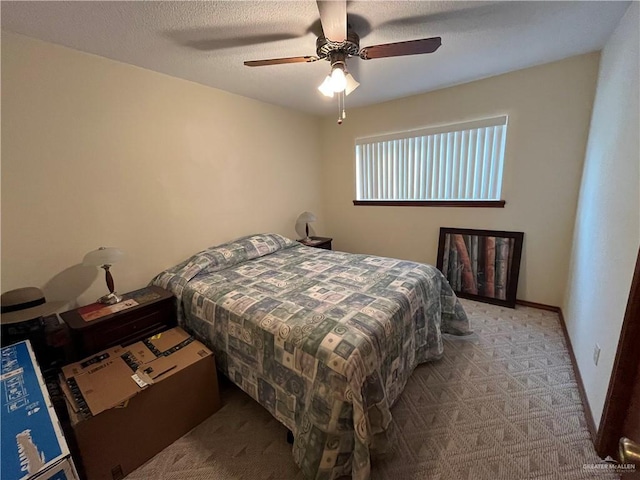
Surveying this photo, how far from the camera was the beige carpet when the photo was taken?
1.33 meters

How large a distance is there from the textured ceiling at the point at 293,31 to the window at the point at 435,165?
0.66m

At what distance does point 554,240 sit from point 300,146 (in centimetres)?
304

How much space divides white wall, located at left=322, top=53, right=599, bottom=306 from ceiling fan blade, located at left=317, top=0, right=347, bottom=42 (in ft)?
6.47

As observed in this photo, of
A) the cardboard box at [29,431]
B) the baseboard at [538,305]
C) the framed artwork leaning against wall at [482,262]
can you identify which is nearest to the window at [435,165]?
the framed artwork leaning against wall at [482,262]

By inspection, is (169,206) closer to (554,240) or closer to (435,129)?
(435,129)

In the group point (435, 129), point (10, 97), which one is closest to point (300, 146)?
point (435, 129)

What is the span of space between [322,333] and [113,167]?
2051mm

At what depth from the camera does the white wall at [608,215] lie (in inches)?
52.7

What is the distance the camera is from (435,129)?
3.05 metres

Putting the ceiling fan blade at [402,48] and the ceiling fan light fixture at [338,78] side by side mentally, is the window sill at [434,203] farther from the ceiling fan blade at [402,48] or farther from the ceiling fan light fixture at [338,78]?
the ceiling fan light fixture at [338,78]

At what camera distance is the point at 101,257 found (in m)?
1.79

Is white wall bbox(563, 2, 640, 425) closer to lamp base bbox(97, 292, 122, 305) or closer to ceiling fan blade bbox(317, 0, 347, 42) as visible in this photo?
ceiling fan blade bbox(317, 0, 347, 42)

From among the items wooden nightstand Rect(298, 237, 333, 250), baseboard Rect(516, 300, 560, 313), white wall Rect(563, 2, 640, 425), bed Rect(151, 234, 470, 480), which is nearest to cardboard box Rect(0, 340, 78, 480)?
bed Rect(151, 234, 470, 480)

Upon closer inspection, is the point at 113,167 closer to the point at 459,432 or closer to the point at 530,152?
the point at 459,432
